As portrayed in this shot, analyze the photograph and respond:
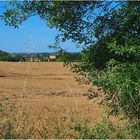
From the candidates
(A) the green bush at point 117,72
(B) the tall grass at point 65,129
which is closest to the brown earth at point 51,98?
(B) the tall grass at point 65,129

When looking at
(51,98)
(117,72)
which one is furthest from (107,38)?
(51,98)

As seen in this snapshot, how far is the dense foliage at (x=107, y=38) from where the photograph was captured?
6727mm

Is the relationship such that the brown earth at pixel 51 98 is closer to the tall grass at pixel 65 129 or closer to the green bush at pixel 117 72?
the tall grass at pixel 65 129

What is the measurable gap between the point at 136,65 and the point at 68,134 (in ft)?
4.97

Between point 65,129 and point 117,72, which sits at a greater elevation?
point 117,72

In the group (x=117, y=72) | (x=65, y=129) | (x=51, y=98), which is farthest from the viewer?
(x=51, y=98)

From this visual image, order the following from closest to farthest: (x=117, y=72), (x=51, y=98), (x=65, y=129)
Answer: (x=65, y=129) < (x=117, y=72) < (x=51, y=98)

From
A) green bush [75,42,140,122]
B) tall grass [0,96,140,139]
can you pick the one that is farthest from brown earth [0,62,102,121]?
green bush [75,42,140,122]

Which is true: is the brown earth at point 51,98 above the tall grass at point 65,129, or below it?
below

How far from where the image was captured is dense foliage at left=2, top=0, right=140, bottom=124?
6.73 meters

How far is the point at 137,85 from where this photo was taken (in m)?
6.56

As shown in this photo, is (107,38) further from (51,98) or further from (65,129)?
(51,98)

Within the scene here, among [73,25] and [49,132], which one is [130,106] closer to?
[49,132]

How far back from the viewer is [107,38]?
24.8 feet
